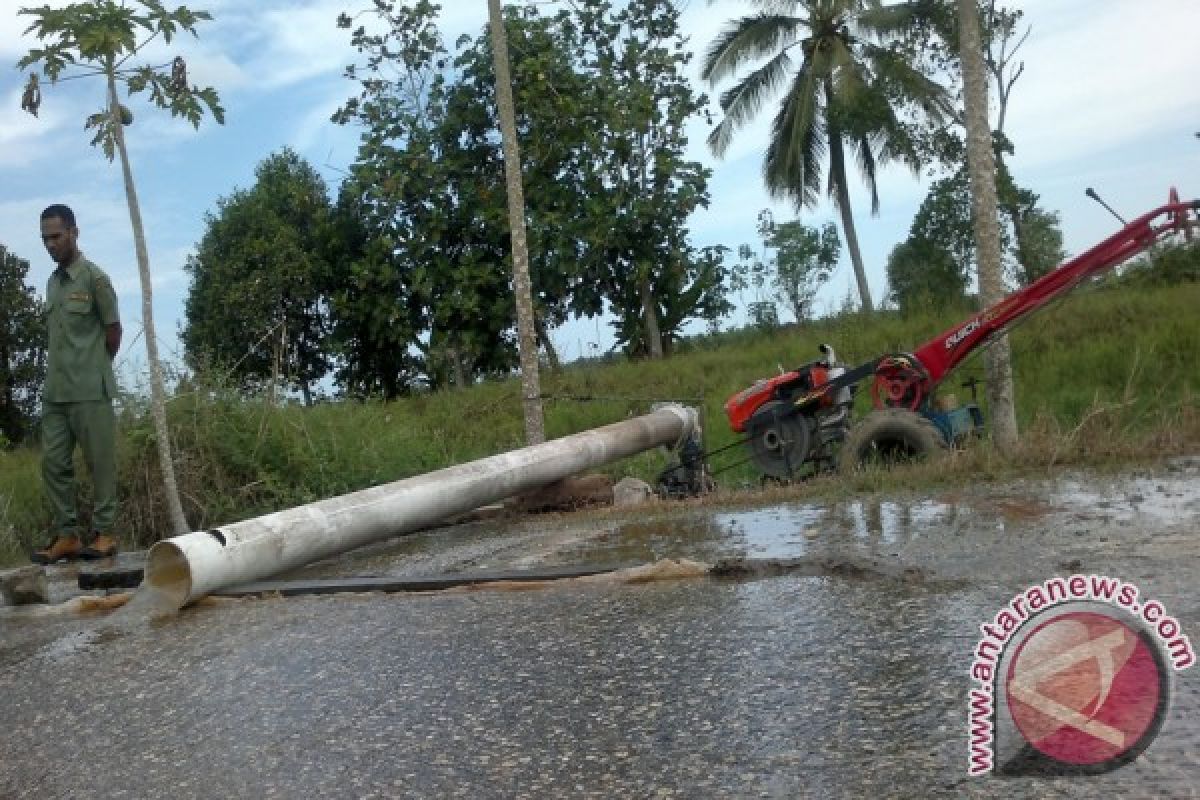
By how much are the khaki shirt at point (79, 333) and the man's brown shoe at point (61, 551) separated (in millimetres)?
954

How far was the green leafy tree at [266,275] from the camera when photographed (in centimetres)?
2569

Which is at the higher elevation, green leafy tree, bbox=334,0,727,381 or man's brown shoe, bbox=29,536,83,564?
green leafy tree, bbox=334,0,727,381

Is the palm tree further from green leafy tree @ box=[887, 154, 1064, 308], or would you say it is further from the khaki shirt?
the khaki shirt

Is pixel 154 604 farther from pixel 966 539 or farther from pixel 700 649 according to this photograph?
pixel 966 539

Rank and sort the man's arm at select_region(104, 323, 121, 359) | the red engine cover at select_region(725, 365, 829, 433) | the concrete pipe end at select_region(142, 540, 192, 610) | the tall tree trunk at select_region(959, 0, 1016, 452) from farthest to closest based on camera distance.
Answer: the red engine cover at select_region(725, 365, 829, 433) < the tall tree trunk at select_region(959, 0, 1016, 452) < the man's arm at select_region(104, 323, 121, 359) < the concrete pipe end at select_region(142, 540, 192, 610)

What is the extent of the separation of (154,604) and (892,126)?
23.2 metres

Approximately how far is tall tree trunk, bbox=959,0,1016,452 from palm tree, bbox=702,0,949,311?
16.0m

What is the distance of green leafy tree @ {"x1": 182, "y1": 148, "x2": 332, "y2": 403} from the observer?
25688mm

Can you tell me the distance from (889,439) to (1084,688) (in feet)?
21.0

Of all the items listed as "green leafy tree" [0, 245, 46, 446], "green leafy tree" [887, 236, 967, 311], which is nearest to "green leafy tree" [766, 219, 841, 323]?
"green leafy tree" [887, 236, 967, 311]

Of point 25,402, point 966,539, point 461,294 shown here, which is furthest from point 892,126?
point 966,539

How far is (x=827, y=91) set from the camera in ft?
89.4

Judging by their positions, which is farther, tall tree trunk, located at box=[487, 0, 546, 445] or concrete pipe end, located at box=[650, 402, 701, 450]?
tall tree trunk, located at box=[487, 0, 546, 445]

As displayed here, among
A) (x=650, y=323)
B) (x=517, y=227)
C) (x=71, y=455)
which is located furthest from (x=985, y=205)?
(x=650, y=323)
